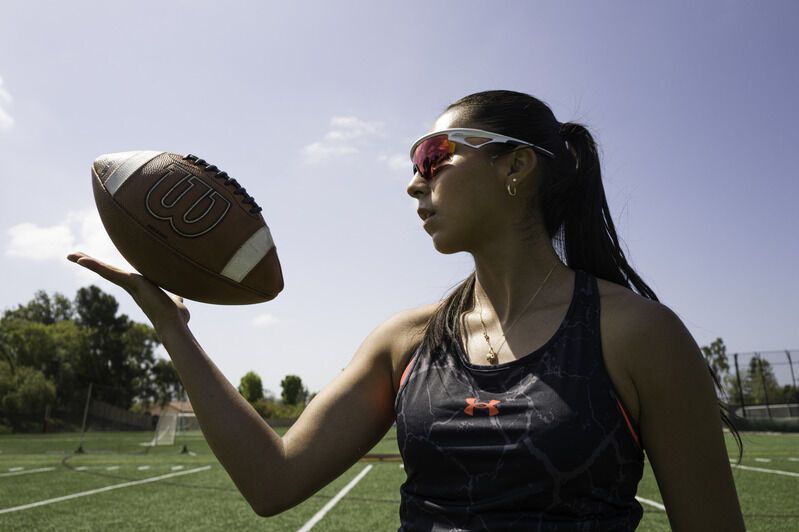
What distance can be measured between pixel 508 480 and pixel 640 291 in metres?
0.72

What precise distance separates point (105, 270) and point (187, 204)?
359 millimetres

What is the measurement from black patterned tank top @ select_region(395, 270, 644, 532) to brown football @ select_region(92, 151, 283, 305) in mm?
728

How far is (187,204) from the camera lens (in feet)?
5.87

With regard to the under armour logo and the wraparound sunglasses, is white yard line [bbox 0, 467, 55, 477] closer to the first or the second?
the wraparound sunglasses

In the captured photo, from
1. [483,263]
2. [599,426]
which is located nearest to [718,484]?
[599,426]

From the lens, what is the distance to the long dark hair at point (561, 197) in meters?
1.66

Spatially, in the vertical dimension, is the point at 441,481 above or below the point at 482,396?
below

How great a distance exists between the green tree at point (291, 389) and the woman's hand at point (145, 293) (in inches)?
2969

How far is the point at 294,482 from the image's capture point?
1.46 m

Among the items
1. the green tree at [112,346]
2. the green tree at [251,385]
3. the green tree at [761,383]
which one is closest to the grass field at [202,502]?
the green tree at [761,383]

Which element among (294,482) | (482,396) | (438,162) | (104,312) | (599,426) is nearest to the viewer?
(599,426)

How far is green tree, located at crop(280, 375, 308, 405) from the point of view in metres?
75.0

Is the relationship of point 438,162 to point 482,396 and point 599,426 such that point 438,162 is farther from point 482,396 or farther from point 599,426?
point 599,426

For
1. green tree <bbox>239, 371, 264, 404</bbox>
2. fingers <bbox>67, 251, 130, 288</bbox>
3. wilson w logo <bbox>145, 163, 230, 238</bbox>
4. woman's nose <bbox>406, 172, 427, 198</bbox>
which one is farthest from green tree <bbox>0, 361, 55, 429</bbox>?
woman's nose <bbox>406, 172, 427, 198</bbox>
